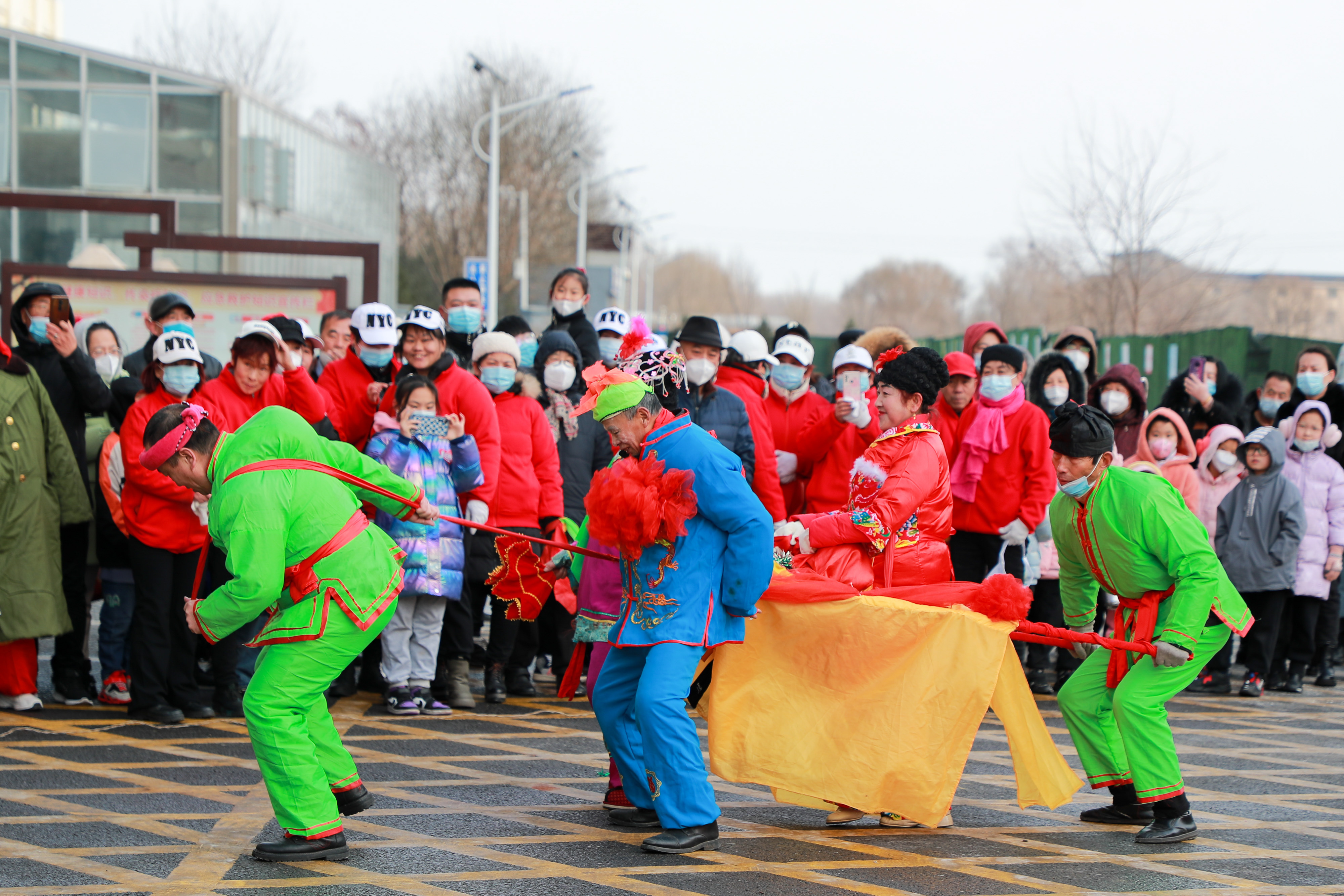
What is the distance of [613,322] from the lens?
9.61 m

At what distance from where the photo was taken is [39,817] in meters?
5.53

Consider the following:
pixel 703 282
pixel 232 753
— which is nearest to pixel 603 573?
pixel 232 753

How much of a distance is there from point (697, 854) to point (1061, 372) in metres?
5.29

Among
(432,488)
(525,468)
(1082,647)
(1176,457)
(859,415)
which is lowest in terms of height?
(1082,647)

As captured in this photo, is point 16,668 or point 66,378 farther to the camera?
point 66,378

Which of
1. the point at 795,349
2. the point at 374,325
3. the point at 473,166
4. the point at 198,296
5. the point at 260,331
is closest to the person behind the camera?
the point at 260,331

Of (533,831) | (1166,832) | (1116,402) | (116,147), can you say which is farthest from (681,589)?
(116,147)

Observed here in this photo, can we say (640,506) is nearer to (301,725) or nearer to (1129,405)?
(301,725)

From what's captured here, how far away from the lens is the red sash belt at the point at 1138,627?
18.5 ft

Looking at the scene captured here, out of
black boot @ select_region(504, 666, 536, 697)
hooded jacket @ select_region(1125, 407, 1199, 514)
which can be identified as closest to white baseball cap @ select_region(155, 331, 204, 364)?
black boot @ select_region(504, 666, 536, 697)

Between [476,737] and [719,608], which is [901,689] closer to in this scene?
[719,608]

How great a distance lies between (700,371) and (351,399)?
88.7 inches

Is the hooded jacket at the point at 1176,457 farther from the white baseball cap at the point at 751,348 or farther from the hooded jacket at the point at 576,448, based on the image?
the hooded jacket at the point at 576,448

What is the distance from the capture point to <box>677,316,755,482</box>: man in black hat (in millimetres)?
7879
